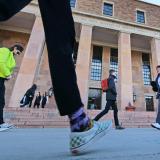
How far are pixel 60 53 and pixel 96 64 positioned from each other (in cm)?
2777

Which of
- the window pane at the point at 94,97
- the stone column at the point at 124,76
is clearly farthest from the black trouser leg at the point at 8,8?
the window pane at the point at 94,97

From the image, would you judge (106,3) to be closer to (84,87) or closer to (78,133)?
(84,87)

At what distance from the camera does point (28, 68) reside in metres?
19.6

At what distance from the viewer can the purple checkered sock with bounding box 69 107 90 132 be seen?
61.0 inches

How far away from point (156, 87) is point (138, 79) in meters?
24.0

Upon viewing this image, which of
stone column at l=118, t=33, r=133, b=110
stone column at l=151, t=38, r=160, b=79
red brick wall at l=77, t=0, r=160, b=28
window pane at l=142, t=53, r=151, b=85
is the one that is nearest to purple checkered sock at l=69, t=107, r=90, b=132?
stone column at l=118, t=33, r=133, b=110

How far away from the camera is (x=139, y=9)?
3008cm

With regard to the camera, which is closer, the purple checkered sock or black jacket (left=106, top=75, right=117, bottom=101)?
the purple checkered sock

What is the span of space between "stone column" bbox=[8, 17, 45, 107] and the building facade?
0.09 m

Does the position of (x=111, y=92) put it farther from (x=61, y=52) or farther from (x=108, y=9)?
(x=108, y=9)

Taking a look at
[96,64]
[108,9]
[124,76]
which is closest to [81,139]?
[124,76]

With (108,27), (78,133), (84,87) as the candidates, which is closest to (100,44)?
(108,27)

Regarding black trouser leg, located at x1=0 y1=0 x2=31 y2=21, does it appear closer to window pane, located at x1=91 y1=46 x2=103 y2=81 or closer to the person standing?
the person standing

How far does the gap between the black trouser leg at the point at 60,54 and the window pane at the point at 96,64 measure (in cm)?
2640
